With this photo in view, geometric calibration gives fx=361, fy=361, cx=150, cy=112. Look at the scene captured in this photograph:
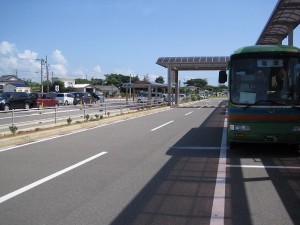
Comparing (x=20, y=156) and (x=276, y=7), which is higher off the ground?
(x=276, y=7)

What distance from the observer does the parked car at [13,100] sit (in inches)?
1242

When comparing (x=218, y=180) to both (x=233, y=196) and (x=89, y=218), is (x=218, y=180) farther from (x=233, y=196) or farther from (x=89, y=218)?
(x=89, y=218)

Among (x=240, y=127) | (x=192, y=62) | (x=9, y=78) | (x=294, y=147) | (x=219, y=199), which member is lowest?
(x=219, y=199)

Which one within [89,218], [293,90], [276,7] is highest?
[276,7]

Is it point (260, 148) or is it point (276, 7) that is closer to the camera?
point (260, 148)

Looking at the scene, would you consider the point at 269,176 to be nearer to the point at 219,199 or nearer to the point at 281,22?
the point at 219,199

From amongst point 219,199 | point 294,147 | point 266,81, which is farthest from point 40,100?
point 219,199

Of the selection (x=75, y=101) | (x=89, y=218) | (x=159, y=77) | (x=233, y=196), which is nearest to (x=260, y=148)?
(x=233, y=196)

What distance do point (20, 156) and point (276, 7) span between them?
1259 cm

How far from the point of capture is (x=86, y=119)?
20516 mm

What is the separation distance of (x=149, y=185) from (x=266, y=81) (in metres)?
4.96

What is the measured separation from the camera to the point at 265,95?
32.2ft

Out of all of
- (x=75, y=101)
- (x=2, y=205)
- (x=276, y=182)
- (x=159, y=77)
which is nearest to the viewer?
(x=2, y=205)

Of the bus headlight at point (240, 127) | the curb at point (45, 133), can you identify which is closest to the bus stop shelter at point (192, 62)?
the curb at point (45, 133)
